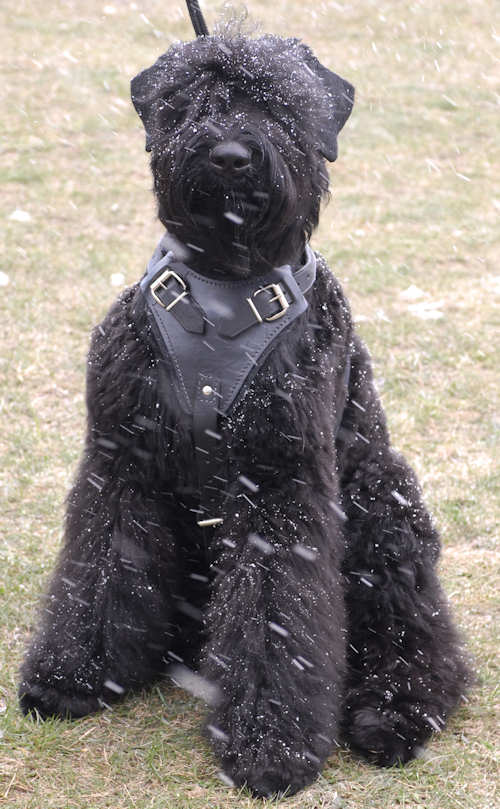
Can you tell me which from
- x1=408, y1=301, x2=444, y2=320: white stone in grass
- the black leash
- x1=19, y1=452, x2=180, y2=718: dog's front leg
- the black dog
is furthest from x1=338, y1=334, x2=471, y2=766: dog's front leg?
x1=408, y1=301, x2=444, y2=320: white stone in grass

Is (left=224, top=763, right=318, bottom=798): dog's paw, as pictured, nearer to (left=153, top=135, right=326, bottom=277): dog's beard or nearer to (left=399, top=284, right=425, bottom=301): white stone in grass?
(left=153, top=135, right=326, bottom=277): dog's beard

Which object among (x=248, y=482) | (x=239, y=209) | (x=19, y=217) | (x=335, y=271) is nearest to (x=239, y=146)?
(x=239, y=209)

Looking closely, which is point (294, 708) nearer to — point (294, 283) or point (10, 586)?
point (294, 283)

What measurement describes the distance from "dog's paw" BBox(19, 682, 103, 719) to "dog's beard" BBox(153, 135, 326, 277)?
1408 mm

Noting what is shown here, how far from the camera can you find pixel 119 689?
3.10m

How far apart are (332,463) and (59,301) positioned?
390 centimetres

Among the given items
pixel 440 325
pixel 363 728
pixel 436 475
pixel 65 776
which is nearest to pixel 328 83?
pixel 363 728

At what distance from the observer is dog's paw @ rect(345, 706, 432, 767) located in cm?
297

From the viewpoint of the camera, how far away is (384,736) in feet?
9.80

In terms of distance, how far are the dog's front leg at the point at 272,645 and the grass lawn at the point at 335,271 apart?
0.12m

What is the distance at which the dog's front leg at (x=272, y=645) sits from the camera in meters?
2.73

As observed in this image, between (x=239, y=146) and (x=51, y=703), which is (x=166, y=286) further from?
(x=51, y=703)

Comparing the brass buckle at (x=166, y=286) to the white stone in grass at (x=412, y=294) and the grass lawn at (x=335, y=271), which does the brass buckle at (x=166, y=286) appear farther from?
the white stone in grass at (x=412, y=294)

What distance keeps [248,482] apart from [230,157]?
0.90 m
